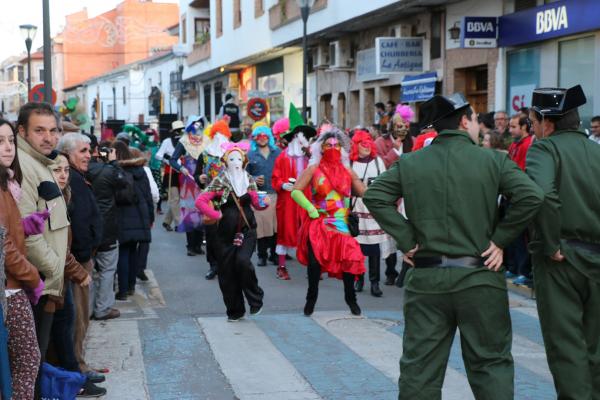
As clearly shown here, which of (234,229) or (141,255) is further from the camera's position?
(141,255)

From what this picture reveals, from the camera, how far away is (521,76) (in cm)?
1719

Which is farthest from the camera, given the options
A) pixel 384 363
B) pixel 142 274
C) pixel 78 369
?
pixel 142 274

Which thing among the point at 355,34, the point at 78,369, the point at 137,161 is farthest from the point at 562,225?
the point at 355,34

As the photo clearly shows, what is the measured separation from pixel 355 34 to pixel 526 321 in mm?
17525

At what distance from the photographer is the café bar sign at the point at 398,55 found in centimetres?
2105

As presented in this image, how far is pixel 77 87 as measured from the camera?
81.9m

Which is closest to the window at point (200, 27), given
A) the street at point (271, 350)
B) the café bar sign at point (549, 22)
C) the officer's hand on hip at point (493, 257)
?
the café bar sign at point (549, 22)

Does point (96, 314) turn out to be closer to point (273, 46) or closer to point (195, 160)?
point (195, 160)

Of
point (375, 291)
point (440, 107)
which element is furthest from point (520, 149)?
point (440, 107)

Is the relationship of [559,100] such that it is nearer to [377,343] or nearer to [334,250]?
[377,343]

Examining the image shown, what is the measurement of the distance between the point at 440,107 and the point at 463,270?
875 mm

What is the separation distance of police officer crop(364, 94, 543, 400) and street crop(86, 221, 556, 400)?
1.56 metres

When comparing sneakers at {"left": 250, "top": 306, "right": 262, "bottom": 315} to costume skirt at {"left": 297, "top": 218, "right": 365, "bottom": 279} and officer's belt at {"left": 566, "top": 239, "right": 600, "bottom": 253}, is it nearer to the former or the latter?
costume skirt at {"left": 297, "top": 218, "right": 365, "bottom": 279}

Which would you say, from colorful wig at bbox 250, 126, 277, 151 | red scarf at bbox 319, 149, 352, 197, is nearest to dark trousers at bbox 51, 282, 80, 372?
red scarf at bbox 319, 149, 352, 197
